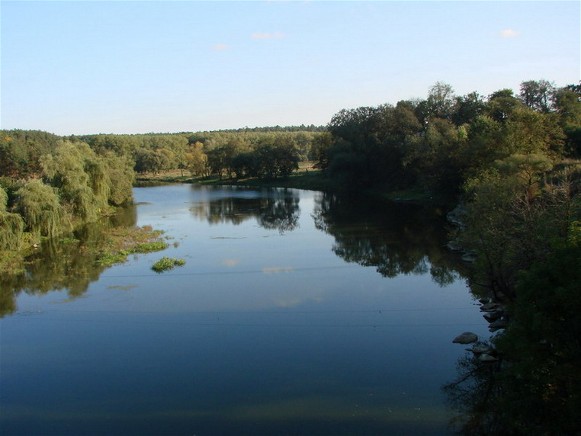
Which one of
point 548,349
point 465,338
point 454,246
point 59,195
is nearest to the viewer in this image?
point 548,349

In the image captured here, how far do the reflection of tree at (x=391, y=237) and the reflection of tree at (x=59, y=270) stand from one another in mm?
16334

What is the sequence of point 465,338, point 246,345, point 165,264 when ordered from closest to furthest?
1. point 465,338
2. point 246,345
3. point 165,264

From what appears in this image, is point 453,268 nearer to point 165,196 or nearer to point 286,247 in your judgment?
point 286,247

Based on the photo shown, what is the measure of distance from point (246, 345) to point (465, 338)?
826 centimetres

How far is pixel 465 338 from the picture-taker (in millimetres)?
18609

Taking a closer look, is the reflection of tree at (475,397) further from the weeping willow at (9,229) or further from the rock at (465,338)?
the weeping willow at (9,229)

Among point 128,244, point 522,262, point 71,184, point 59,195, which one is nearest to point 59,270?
point 128,244

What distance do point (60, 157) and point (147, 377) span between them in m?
36.7

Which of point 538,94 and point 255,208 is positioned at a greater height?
point 538,94

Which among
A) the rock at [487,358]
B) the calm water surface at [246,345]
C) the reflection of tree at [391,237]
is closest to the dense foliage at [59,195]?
the calm water surface at [246,345]

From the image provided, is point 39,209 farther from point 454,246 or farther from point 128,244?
point 454,246

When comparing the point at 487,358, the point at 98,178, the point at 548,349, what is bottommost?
the point at 487,358

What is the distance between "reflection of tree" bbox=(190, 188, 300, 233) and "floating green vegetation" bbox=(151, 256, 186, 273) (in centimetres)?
1380

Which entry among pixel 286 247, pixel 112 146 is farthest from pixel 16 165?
pixel 286 247
